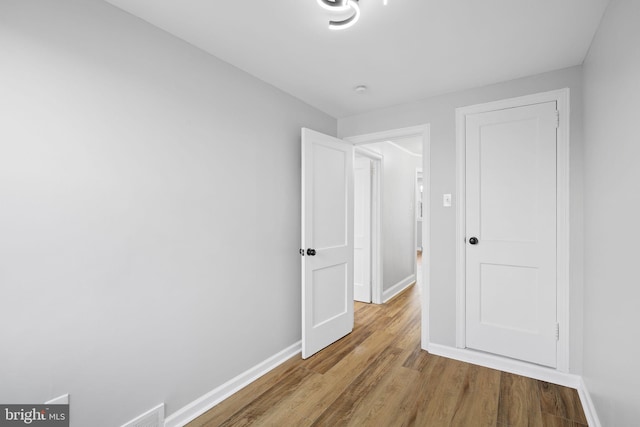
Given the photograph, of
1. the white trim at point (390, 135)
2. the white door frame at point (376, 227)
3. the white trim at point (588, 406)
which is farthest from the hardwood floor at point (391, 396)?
the white trim at point (390, 135)

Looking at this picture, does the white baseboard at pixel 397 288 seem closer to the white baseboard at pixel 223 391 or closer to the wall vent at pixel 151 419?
the white baseboard at pixel 223 391

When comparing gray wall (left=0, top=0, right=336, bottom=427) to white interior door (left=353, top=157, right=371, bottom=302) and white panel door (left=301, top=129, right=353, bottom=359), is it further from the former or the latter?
white interior door (left=353, top=157, right=371, bottom=302)

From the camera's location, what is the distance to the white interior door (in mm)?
4227

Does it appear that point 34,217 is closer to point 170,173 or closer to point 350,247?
point 170,173


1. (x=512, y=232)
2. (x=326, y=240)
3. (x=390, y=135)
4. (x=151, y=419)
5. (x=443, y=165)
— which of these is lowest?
(x=151, y=419)

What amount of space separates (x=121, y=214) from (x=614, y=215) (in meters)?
2.48

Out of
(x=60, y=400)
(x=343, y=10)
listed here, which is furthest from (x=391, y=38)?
(x=60, y=400)

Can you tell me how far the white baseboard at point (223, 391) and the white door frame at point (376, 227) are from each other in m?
1.84

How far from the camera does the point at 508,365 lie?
2416mm

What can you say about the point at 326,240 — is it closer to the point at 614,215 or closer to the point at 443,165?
the point at 443,165

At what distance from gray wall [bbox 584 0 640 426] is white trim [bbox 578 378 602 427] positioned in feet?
0.21

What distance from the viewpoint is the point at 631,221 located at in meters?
1.23

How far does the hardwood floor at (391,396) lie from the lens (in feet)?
6.11

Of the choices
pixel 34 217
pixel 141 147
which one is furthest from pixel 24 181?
pixel 141 147
